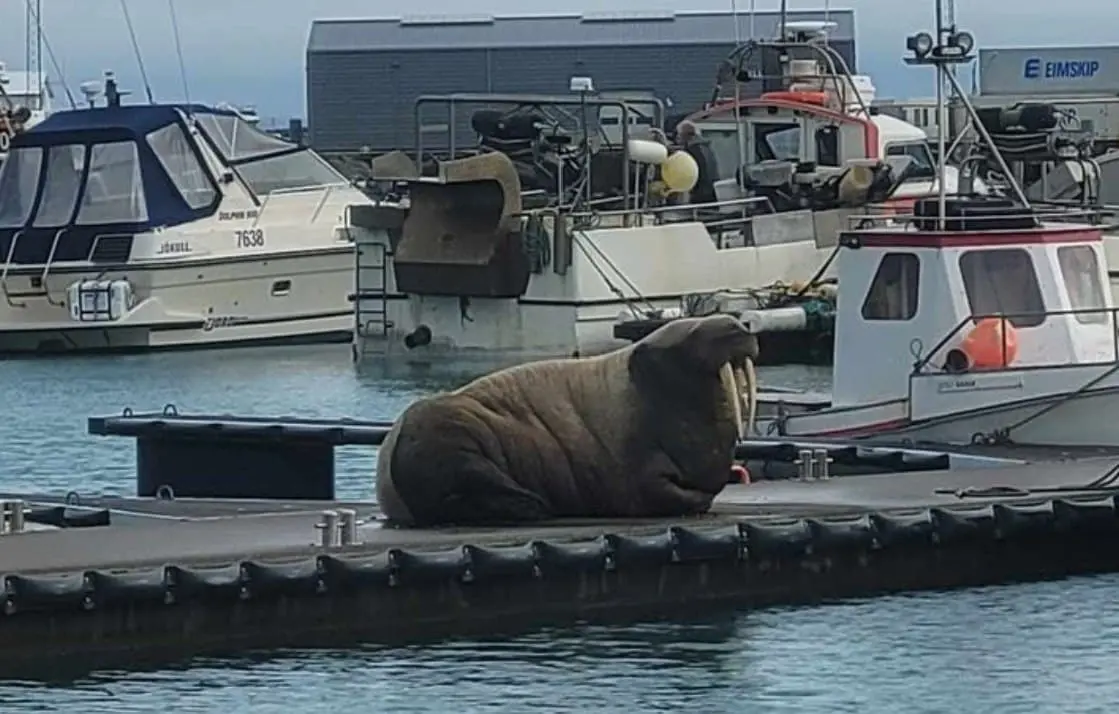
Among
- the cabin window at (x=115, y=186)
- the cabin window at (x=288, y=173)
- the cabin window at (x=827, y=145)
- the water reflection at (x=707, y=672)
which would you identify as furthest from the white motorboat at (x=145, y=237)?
the water reflection at (x=707, y=672)

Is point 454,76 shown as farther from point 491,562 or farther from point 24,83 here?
point 491,562

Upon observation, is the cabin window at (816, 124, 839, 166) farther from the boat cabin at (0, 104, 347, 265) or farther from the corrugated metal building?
the corrugated metal building

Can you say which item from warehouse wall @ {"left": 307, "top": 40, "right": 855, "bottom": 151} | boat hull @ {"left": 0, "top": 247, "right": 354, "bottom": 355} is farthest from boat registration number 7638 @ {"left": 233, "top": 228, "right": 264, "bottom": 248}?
warehouse wall @ {"left": 307, "top": 40, "right": 855, "bottom": 151}

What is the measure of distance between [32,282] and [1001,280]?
23164mm

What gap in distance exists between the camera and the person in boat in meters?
41.2

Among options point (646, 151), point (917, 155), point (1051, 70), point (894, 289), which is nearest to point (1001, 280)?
point (894, 289)

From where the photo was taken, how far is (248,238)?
4266cm

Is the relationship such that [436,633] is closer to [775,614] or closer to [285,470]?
[775,614]

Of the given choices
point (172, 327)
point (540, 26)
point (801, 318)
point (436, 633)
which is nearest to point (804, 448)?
point (436, 633)

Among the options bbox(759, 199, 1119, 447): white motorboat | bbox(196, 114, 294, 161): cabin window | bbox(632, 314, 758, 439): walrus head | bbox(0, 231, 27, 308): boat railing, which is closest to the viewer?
bbox(632, 314, 758, 439): walrus head


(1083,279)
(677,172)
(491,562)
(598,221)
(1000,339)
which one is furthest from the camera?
(677,172)

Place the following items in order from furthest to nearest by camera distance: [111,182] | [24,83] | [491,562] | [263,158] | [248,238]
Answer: [24,83] < [263,158] < [248,238] < [111,182] < [491,562]

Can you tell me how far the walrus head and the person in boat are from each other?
23511 millimetres

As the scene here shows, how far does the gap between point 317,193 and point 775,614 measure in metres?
27.2
